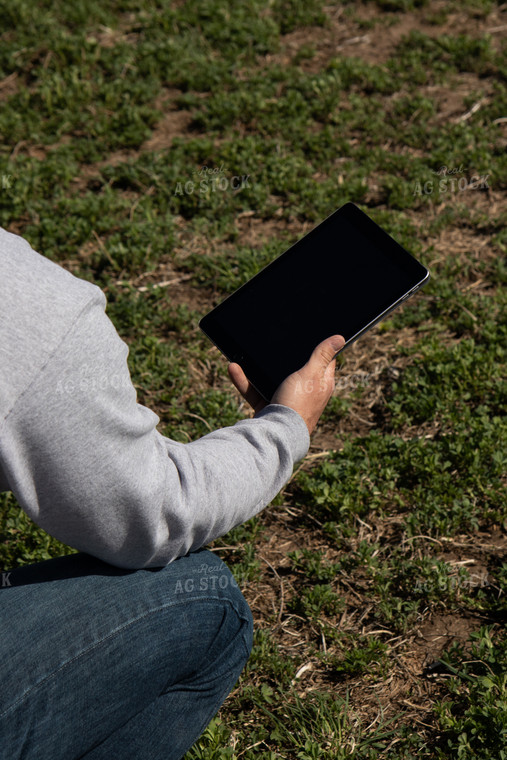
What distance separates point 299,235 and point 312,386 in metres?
2.34

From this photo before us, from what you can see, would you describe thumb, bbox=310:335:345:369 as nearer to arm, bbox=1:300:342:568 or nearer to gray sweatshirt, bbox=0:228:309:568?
arm, bbox=1:300:342:568

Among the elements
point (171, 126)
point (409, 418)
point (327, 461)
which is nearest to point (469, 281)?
point (409, 418)

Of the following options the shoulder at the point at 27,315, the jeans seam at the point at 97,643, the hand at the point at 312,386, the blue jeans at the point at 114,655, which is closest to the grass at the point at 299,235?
the blue jeans at the point at 114,655

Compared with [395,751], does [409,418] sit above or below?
above

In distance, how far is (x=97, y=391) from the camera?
1676mm

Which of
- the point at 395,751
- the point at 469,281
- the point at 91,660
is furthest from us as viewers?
the point at 469,281

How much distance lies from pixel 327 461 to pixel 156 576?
1.52 m

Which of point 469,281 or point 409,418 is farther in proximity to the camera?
point 469,281

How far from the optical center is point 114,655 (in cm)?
206

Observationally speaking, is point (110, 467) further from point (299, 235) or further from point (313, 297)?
point (299, 235)

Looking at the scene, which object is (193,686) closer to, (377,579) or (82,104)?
(377,579)

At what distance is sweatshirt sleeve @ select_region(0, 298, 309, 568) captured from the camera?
5.34 feet

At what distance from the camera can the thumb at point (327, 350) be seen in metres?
2.61

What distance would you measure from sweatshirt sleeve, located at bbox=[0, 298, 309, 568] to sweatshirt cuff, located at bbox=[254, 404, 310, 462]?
0.14 m
